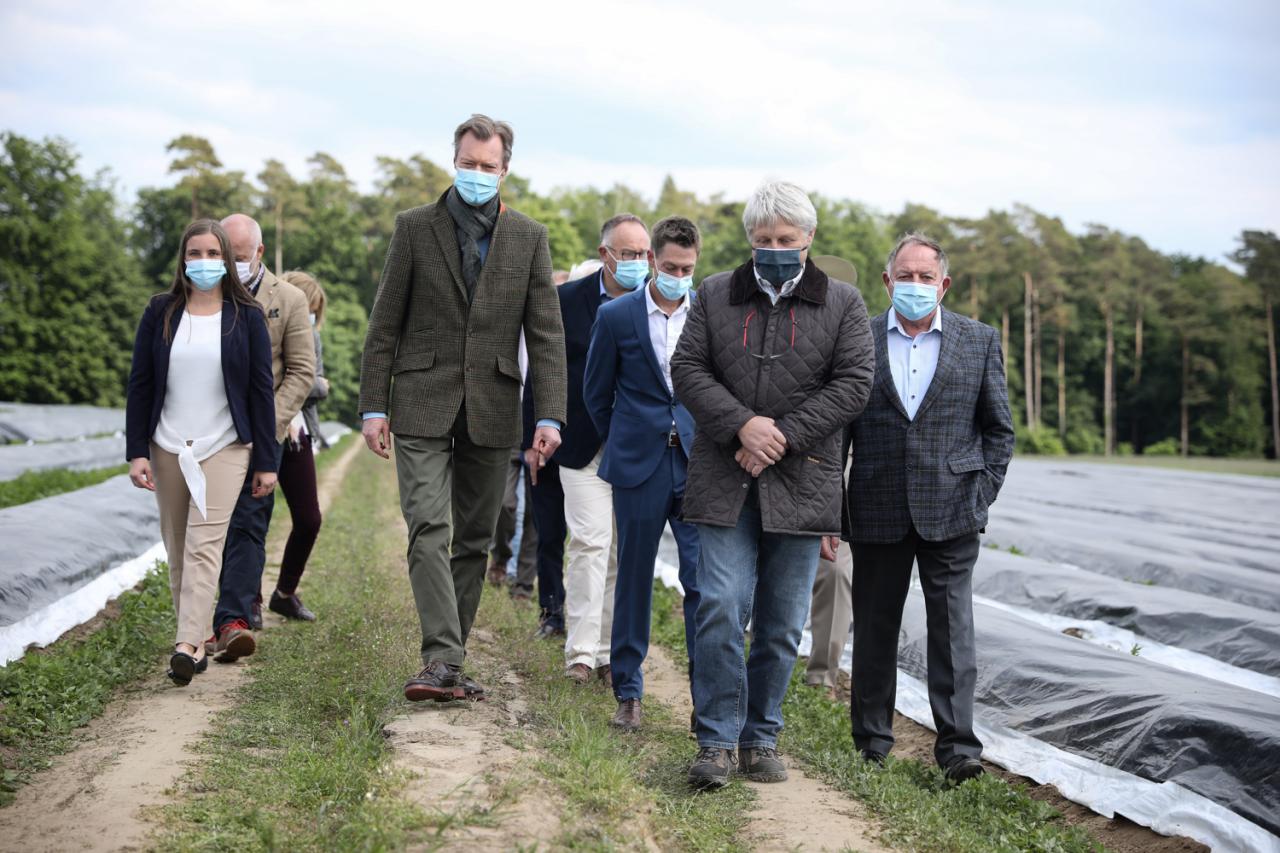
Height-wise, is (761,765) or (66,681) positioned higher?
(66,681)

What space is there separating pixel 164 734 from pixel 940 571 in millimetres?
3206

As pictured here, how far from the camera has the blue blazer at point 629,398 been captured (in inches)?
210

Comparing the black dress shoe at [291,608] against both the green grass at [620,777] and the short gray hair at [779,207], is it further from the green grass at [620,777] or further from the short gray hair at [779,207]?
the short gray hair at [779,207]

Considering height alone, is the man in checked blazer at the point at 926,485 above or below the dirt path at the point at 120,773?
above

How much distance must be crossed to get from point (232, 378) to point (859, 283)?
54.4 meters

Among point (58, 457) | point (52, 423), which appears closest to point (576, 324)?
point (58, 457)


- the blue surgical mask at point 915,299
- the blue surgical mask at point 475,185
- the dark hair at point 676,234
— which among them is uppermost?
the blue surgical mask at point 475,185

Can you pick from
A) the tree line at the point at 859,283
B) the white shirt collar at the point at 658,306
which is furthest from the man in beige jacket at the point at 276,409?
the tree line at the point at 859,283

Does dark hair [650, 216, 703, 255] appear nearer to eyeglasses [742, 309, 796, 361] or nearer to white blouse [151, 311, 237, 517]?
eyeglasses [742, 309, 796, 361]

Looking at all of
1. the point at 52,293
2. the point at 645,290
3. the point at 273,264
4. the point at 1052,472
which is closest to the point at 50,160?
the point at 52,293

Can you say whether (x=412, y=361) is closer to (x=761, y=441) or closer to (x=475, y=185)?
(x=475, y=185)

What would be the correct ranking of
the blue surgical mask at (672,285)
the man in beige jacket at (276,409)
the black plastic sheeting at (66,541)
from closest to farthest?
the blue surgical mask at (672,285) < the man in beige jacket at (276,409) < the black plastic sheeting at (66,541)

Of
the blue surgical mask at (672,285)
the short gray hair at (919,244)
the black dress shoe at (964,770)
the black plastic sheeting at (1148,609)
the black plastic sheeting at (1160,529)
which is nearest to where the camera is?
the black dress shoe at (964,770)

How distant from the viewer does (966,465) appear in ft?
16.6
